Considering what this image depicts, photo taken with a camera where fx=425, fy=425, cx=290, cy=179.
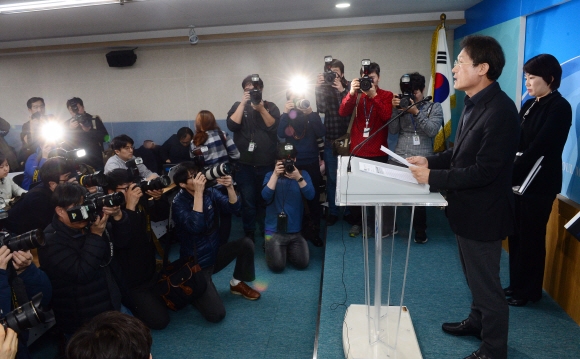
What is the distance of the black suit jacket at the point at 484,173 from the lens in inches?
69.3

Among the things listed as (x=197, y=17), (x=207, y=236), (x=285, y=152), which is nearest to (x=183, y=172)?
(x=207, y=236)

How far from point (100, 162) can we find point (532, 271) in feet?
14.6

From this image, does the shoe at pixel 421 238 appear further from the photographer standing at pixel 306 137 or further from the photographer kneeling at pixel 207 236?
the photographer kneeling at pixel 207 236

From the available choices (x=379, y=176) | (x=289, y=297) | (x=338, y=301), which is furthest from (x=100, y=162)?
(x=379, y=176)

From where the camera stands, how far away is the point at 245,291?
3.20 meters

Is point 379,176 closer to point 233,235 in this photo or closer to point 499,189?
point 499,189

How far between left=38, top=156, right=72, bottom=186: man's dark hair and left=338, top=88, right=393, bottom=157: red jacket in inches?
88.6

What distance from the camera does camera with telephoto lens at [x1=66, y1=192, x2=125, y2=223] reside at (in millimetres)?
2209

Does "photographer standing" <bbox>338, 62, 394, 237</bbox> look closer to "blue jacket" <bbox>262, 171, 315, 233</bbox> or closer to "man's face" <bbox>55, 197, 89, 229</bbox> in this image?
"blue jacket" <bbox>262, 171, 315, 233</bbox>

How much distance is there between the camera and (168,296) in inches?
115

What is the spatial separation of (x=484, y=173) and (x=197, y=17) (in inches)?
145

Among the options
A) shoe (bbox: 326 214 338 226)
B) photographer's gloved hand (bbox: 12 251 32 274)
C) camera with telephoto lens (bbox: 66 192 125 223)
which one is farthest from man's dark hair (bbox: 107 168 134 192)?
shoe (bbox: 326 214 338 226)

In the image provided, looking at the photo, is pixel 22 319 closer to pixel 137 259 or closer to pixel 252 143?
pixel 137 259

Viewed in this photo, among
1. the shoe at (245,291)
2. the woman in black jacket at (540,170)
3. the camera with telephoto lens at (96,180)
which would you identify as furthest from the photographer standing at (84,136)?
the woman in black jacket at (540,170)
